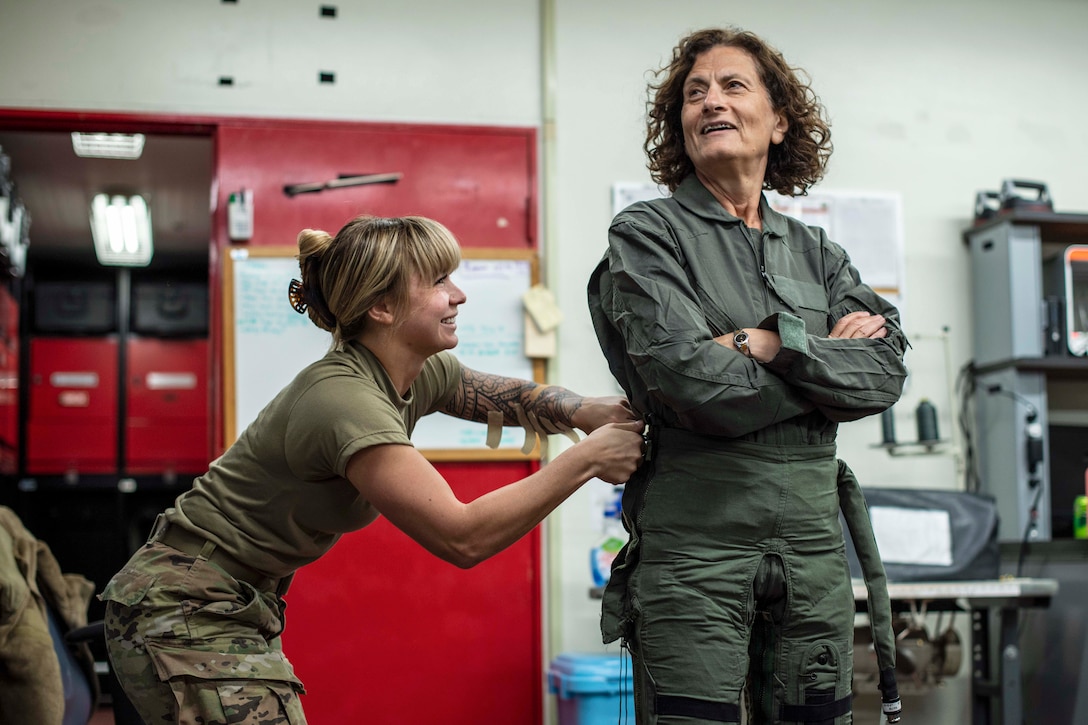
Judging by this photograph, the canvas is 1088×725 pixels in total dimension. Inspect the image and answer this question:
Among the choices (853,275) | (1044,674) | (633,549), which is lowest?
(1044,674)

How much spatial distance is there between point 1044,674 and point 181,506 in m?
3.09

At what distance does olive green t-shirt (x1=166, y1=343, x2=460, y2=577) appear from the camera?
1640mm

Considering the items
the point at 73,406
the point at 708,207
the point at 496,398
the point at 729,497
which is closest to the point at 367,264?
the point at 496,398

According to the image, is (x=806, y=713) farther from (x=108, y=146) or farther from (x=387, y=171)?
(x=108, y=146)

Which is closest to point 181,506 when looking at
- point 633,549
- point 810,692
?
point 633,549

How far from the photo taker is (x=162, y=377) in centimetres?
663

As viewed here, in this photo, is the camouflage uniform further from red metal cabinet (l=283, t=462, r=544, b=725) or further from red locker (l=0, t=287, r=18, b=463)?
red locker (l=0, t=287, r=18, b=463)

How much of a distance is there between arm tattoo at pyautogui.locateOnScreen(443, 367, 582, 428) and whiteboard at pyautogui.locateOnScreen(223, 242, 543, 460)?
1484mm

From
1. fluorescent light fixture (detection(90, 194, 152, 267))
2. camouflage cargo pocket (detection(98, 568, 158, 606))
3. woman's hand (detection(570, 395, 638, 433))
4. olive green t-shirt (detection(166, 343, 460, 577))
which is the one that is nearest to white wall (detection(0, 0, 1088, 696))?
woman's hand (detection(570, 395, 638, 433))

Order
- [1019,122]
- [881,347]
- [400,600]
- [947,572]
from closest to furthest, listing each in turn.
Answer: [881,347]
[947,572]
[400,600]
[1019,122]

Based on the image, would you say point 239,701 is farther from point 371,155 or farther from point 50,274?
point 50,274

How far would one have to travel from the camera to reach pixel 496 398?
2.12 metres

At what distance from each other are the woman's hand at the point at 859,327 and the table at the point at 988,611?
4.74 ft

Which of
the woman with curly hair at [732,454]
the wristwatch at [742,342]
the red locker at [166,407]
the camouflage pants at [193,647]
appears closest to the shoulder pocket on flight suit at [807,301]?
the woman with curly hair at [732,454]
